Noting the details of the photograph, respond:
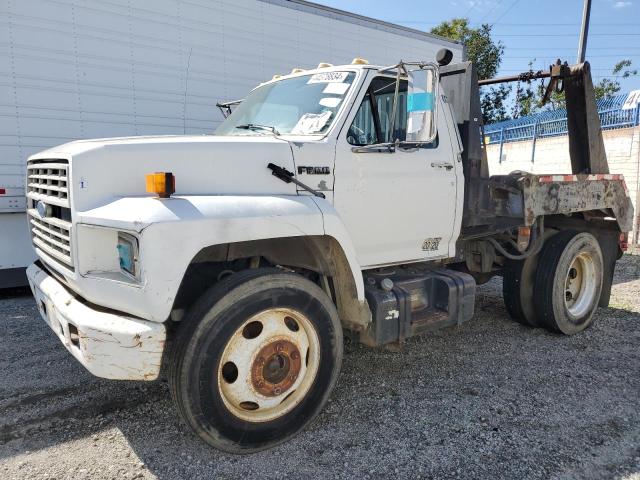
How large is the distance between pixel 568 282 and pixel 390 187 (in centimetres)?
285

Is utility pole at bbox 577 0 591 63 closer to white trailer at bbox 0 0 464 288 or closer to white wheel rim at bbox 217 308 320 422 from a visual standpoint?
white trailer at bbox 0 0 464 288

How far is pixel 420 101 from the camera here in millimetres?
3221

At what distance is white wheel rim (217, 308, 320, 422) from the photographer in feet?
9.21

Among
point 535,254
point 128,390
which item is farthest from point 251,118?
point 535,254

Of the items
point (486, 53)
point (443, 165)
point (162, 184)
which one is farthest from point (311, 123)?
point (486, 53)

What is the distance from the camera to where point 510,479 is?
2.68 meters

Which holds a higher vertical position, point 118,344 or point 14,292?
point 118,344

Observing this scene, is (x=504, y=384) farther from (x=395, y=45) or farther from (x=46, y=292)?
(x=395, y=45)

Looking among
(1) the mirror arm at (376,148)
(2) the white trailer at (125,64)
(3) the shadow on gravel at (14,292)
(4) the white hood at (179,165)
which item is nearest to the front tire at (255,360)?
(4) the white hood at (179,165)

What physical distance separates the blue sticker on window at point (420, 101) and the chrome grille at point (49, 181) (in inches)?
82.9

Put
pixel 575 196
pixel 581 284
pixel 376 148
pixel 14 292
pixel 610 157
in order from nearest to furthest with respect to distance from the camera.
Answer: pixel 376 148 → pixel 575 196 → pixel 581 284 → pixel 14 292 → pixel 610 157

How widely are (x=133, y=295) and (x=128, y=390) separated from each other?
4.82 ft

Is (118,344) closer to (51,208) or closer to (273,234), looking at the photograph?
(273,234)

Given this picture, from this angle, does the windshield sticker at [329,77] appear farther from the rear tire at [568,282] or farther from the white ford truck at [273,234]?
the rear tire at [568,282]
